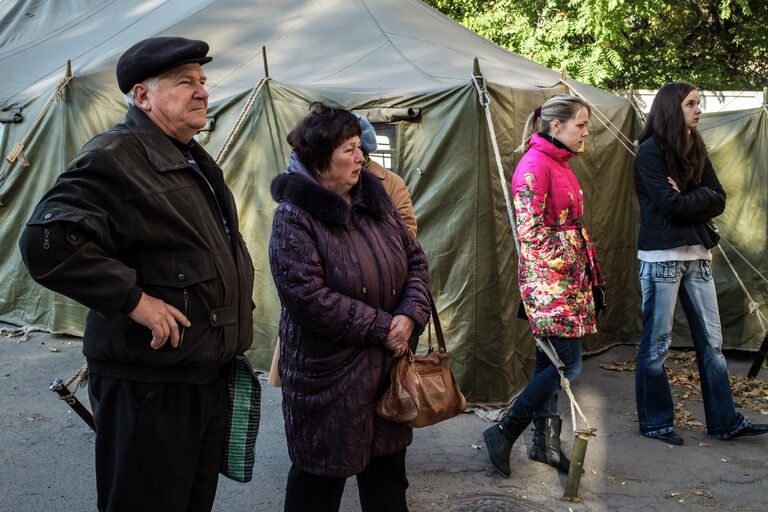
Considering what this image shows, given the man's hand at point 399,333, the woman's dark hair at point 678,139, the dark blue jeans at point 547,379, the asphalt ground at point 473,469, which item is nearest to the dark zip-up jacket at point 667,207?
the woman's dark hair at point 678,139

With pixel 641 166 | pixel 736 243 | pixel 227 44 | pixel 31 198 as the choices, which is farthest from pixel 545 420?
pixel 31 198

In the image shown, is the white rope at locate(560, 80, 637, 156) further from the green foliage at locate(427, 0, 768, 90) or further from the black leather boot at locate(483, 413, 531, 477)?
the green foliage at locate(427, 0, 768, 90)

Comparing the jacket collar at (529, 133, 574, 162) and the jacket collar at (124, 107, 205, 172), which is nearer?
the jacket collar at (124, 107, 205, 172)

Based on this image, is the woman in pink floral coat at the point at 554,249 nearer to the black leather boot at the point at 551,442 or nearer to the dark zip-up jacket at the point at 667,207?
the black leather boot at the point at 551,442

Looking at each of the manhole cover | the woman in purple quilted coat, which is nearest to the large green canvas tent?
the manhole cover

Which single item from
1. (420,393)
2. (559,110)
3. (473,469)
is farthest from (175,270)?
(473,469)

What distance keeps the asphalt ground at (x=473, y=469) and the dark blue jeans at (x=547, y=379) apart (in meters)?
0.40

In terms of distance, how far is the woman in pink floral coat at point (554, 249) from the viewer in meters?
4.21

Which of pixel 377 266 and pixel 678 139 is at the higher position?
pixel 377 266

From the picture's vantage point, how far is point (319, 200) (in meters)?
2.97

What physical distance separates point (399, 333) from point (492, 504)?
161 cm

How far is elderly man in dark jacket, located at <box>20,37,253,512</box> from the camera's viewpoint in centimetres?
→ 223

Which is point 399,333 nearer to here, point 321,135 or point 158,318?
point 321,135

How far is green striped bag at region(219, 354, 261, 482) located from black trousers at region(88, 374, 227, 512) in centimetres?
19
